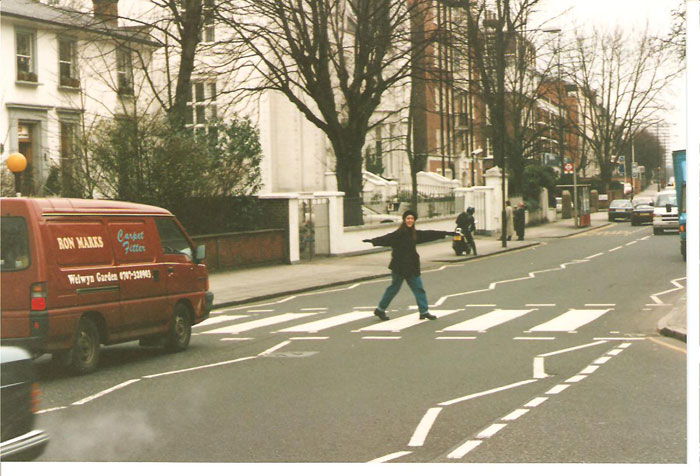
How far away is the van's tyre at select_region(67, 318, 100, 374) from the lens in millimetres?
10906

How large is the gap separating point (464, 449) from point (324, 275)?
19792mm

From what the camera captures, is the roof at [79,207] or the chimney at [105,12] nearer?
the roof at [79,207]

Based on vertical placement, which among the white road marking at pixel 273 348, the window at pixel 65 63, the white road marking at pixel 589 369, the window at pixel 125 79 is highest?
the window at pixel 65 63

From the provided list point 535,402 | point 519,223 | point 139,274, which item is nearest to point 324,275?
point 139,274

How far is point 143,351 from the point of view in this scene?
13297 mm

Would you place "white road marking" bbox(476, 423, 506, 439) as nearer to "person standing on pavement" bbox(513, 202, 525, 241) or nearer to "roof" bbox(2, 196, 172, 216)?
"roof" bbox(2, 196, 172, 216)

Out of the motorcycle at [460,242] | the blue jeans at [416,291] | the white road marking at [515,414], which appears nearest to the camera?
the white road marking at [515,414]

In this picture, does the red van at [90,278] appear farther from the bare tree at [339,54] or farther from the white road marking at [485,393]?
the bare tree at [339,54]

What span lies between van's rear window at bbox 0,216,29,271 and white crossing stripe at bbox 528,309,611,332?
7372 millimetres

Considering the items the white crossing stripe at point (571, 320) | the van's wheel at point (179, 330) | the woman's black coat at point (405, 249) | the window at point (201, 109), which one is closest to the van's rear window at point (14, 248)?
the van's wheel at point (179, 330)

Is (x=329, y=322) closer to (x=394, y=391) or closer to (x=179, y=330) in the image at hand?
(x=179, y=330)

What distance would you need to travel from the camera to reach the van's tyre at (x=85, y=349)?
10906 mm

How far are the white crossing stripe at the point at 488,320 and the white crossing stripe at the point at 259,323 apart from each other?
3.15 metres

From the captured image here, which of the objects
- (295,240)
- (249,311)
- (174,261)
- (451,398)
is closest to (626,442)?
(451,398)
